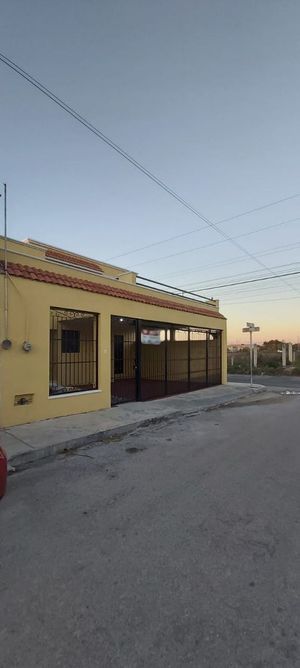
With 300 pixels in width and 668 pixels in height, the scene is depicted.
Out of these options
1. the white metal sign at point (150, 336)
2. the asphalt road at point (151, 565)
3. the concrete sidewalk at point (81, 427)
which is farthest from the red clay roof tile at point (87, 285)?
the asphalt road at point (151, 565)

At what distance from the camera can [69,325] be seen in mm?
15281

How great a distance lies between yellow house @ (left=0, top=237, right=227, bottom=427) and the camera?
761 centimetres

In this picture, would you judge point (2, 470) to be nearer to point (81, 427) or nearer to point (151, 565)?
point (151, 565)

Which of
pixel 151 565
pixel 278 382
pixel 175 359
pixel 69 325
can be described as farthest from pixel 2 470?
pixel 278 382

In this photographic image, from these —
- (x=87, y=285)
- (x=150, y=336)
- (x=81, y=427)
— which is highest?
(x=87, y=285)

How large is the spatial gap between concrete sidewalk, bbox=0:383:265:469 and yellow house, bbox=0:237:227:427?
0.54m

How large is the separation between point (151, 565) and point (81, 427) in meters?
4.95

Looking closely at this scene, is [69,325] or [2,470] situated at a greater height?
[69,325]

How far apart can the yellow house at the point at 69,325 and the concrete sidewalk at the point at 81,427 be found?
1.78 ft

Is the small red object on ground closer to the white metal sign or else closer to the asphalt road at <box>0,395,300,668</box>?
the asphalt road at <box>0,395,300,668</box>

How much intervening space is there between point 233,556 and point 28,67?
8.84m

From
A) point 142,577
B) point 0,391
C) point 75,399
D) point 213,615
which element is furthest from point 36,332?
point 213,615

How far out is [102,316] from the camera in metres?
9.89

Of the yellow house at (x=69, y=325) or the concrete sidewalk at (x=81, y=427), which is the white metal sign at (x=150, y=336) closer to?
the yellow house at (x=69, y=325)
